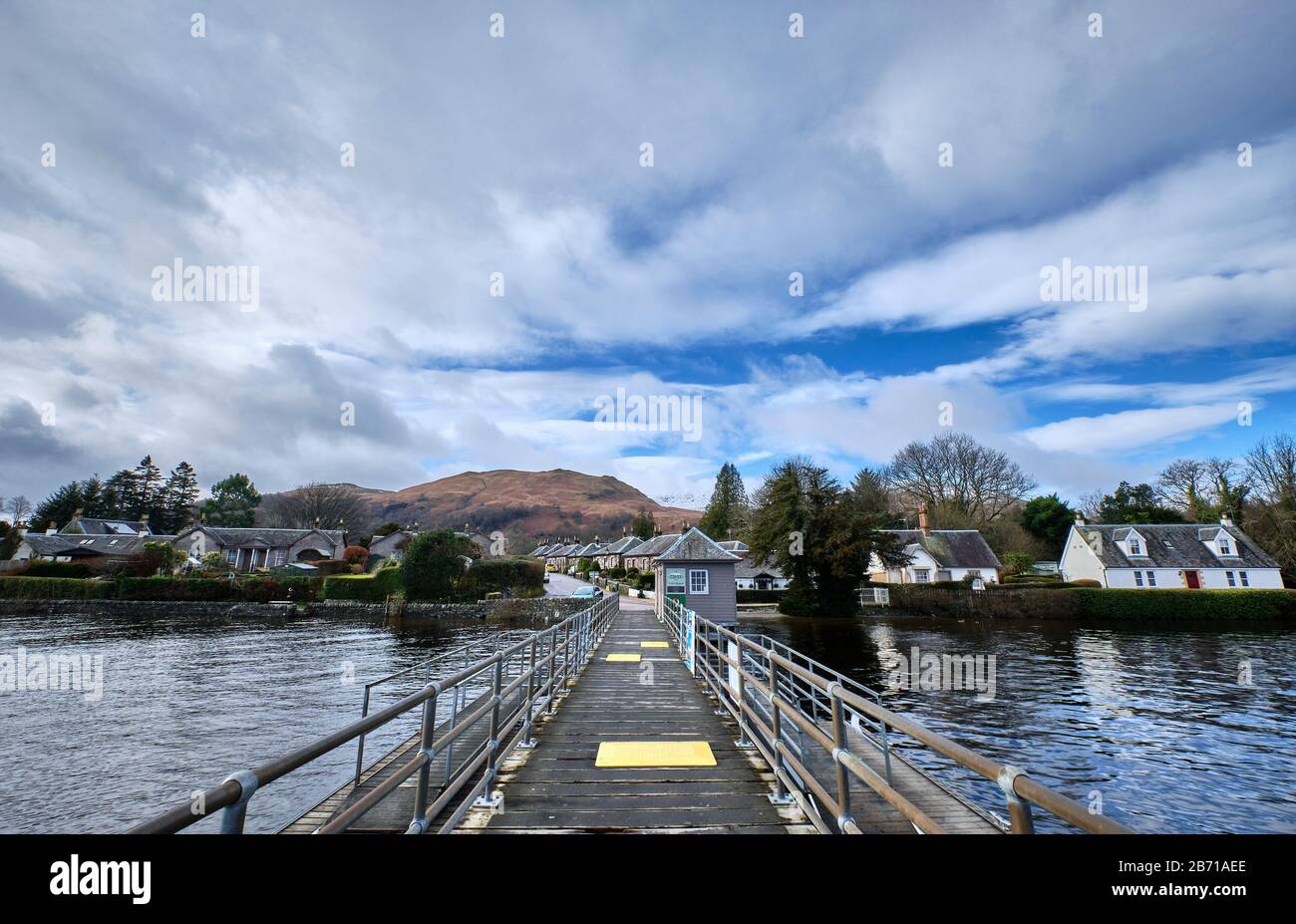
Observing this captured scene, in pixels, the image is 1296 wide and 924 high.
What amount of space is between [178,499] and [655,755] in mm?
109510

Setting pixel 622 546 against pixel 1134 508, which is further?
pixel 622 546

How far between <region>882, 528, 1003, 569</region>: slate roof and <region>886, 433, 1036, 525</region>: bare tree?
728cm

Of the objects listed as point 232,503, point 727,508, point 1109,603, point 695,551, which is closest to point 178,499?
point 232,503

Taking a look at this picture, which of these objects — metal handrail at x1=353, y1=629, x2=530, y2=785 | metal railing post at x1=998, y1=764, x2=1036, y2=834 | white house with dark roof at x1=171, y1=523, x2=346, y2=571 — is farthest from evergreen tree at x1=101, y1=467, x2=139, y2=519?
metal railing post at x1=998, y1=764, x2=1036, y2=834

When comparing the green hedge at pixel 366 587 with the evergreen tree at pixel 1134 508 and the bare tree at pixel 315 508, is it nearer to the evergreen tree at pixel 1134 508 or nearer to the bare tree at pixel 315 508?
the bare tree at pixel 315 508

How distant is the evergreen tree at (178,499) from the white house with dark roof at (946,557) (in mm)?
97482

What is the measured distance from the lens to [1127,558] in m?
43.6

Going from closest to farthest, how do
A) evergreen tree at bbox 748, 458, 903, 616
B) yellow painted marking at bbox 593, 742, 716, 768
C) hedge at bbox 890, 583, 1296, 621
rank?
yellow painted marking at bbox 593, 742, 716, 768
hedge at bbox 890, 583, 1296, 621
evergreen tree at bbox 748, 458, 903, 616

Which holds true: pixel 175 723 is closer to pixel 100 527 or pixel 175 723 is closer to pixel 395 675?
pixel 395 675

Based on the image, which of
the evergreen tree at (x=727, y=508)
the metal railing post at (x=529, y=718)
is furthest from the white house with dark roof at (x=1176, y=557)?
the metal railing post at (x=529, y=718)

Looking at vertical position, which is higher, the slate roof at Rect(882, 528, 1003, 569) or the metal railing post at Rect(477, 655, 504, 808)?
the metal railing post at Rect(477, 655, 504, 808)

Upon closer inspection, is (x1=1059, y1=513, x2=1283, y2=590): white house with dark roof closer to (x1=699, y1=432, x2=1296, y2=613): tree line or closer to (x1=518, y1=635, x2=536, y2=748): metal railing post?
(x1=699, y1=432, x2=1296, y2=613): tree line

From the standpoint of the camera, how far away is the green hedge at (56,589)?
40875 mm

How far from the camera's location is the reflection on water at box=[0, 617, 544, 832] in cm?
966
